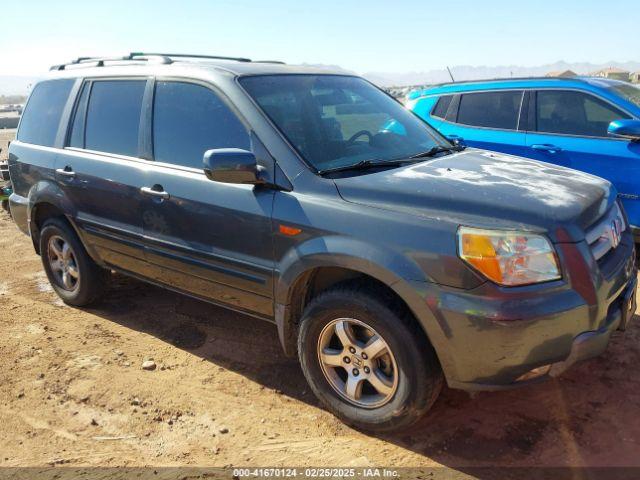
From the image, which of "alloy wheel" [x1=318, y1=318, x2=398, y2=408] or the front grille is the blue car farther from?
"alloy wheel" [x1=318, y1=318, x2=398, y2=408]

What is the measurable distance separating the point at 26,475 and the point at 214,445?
0.90 metres

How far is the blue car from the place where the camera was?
5070 mm

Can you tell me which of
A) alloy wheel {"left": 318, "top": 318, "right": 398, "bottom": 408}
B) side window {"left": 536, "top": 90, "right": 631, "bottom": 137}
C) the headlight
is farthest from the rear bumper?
side window {"left": 536, "top": 90, "right": 631, "bottom": 137}

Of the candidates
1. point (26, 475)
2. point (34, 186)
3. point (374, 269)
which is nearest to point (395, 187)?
point (374, 269)

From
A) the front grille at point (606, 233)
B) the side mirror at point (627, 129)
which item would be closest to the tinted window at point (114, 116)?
the front grille at point (606, 233)

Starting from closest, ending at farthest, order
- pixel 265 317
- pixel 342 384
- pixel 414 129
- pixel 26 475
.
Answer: pixel 26 475 < pixel 342 384 < pixel 265 317 < pixel 414 129


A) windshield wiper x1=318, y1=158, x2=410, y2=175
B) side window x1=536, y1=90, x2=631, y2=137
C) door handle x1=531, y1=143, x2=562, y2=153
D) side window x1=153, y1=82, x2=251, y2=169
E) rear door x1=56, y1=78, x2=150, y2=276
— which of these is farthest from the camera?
door handle x1=531, y1=143, x2=562, y2=153

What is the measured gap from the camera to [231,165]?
9.39 feet

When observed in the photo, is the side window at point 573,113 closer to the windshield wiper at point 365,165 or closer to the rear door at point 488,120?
the rear door at point 488,120

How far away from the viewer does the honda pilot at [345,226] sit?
244 cm

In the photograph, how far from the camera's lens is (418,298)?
8.27 ft

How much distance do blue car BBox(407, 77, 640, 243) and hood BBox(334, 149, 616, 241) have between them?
2188 mm

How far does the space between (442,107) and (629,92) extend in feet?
6.25

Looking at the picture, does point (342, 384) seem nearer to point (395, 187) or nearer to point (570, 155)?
point (395, 187)
